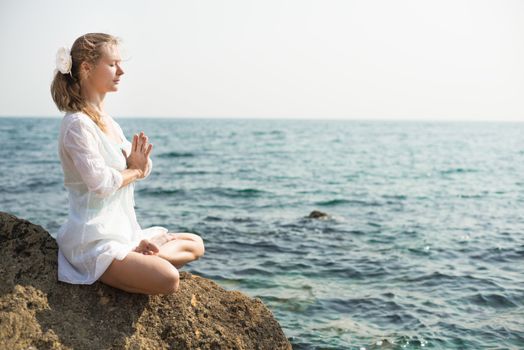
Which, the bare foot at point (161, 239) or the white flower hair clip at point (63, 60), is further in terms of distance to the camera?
the bare foot at point (161, 239)

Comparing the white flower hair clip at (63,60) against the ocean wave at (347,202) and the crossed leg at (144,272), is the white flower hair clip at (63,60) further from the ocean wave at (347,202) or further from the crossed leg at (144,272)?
the ocean wave at (347,202)

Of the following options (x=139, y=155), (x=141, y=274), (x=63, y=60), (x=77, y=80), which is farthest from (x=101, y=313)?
(x=63, y=60)

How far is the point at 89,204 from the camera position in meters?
4.05

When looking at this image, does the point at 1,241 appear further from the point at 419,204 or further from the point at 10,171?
the point at 10,171

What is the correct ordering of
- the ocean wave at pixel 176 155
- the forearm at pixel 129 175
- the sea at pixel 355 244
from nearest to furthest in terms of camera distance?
1. the forearm at pixel 129 175
2. the sea at pixel 355 244
3. the ocean wave at pixel 176 155

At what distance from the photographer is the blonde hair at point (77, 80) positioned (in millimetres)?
4066

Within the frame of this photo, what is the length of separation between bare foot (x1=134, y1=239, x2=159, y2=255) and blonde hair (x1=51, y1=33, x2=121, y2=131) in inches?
37.8

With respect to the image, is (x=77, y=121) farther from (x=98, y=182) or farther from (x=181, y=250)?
(x=181, y=250)

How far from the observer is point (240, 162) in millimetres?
33656

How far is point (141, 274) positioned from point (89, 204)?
2.21ft

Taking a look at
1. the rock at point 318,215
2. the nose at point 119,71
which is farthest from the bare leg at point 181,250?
the rock at point 318,215

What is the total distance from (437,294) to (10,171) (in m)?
23.7

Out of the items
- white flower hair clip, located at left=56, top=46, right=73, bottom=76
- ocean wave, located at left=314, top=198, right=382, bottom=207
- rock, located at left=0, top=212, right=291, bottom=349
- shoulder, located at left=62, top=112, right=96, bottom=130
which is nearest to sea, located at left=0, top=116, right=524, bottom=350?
ocean wave, located at left=314, top=198, right=382, bottom=207

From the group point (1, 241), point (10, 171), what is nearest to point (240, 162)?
point (10, 171)
